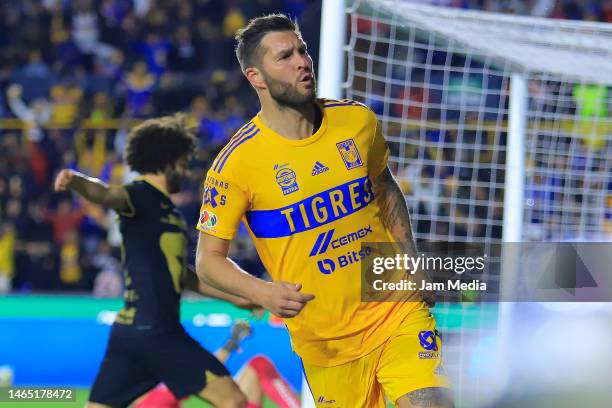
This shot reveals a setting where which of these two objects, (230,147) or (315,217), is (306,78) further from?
(315,217)

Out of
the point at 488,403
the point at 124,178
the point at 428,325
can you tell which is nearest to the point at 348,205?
the point at 428,325

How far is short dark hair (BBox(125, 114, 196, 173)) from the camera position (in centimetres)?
588

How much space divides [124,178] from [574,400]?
33.7ft

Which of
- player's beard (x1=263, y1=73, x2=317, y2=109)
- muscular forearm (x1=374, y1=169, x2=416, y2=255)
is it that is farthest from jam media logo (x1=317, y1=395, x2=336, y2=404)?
player's beard (x1=263, y1=73, x2=317, y2=109)

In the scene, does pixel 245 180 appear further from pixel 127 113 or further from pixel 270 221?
pixel 127 113

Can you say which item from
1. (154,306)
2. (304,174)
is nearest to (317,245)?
(304,174)

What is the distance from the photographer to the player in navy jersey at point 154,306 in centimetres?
555

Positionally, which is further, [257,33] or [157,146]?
[157,146]

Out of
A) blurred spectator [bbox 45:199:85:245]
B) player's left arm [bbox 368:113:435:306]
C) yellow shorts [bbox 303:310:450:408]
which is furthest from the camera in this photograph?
blurred spectator [bbox 45:199:85:245]

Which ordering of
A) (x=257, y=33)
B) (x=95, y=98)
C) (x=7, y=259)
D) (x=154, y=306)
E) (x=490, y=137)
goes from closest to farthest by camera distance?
(x=257, y=33) < (x=154, y=306) < (x=490, y=137) < (x=7, y=259) < (x=95, y=98)

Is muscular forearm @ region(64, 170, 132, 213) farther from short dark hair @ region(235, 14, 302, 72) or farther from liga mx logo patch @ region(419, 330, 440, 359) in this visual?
liga mx logo patch @ region(419, 330, 440, 359)

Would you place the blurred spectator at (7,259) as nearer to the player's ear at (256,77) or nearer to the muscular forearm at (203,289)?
the muscular forearm at (203,289)

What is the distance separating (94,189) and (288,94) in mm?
1511

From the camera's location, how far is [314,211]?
4113 millimetres
